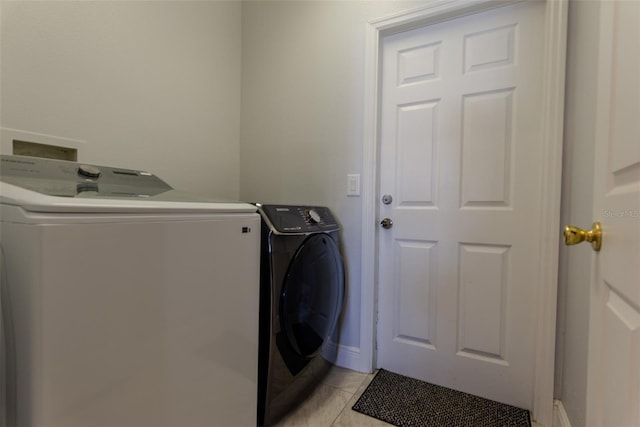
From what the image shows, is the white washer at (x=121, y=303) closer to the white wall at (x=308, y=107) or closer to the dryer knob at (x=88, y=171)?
the dryer knob at (x=88, y=171)

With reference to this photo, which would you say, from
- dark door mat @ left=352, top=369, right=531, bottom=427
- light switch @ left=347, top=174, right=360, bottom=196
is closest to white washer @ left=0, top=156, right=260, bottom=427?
dark door mat @ left=352, top=369, right=531, bottom=427

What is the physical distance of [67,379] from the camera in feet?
2.02

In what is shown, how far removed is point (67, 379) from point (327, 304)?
3.32 ft

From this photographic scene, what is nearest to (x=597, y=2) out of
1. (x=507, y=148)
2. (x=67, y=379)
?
(x=507, y=148)

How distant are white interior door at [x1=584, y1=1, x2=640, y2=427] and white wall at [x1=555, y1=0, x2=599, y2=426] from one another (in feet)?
1.44

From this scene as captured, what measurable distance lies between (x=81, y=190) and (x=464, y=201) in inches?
60.5

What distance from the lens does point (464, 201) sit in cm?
147

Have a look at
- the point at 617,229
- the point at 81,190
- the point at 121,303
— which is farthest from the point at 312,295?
the point at 617,229

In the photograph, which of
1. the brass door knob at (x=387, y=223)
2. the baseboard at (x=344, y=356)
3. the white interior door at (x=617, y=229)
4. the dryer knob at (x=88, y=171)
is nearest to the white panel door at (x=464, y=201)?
the brass door knob at (x=387, y=223)

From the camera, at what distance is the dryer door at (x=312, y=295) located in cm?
120

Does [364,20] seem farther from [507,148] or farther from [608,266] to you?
[608,266]

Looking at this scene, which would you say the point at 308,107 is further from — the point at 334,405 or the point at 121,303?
the point at 334,405

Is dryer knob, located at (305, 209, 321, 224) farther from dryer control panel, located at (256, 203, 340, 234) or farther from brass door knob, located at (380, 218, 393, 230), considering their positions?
brass door knob, located at (380, 218, 393, 230)

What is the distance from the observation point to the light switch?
1.64 metres
